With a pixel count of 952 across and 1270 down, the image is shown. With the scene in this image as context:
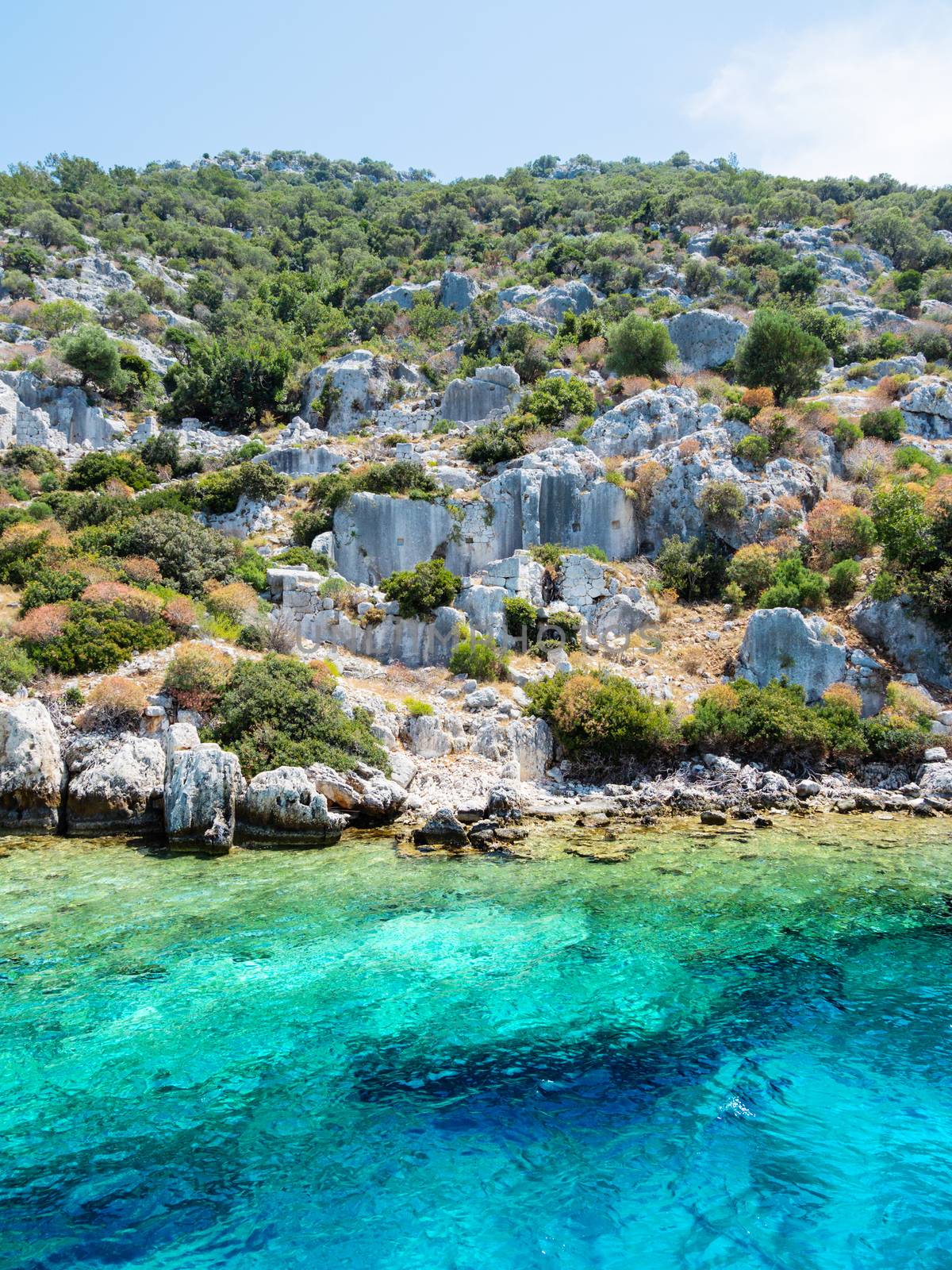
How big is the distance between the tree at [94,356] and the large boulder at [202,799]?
33.3 metres

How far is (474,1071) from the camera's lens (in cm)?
757

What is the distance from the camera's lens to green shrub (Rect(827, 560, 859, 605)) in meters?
24.9

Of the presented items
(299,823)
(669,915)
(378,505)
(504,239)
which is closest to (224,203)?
(504,239)

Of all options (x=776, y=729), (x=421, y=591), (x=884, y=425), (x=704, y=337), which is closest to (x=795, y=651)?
(x=776, y=729)

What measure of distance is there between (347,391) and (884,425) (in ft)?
92.2

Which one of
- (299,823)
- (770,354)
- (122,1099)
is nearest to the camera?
(122,1099)

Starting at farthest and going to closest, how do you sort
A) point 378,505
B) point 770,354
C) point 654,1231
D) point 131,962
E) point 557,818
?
point 770,354 < point 378,505 < point 557,818 < point 131,962 < point 654,1231

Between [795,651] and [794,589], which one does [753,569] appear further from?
[795,651]

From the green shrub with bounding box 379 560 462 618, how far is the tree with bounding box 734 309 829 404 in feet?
65.8

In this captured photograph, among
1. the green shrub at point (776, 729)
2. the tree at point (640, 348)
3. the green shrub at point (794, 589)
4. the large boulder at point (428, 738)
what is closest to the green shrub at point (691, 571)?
the green shrub at point (794, 589)

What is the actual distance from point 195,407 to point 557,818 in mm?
36153

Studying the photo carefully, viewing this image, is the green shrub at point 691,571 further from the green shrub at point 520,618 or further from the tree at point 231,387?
the tree at point 231,387

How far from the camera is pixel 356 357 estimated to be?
43.9 m

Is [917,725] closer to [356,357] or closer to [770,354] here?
[770,354]
